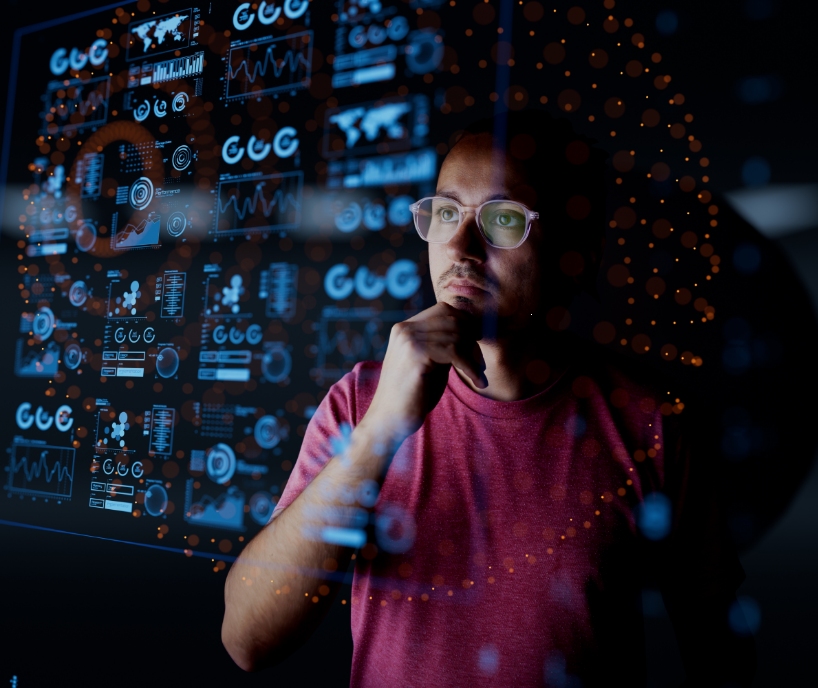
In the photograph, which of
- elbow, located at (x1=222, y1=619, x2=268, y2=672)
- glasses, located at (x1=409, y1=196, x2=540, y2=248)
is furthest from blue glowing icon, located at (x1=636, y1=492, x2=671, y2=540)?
elbow, located at (x1=222, y1=619, x2=268, y2=672)

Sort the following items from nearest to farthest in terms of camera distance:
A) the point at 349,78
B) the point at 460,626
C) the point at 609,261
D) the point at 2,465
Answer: the point at 460,626 → the point at 609,261 → the point at 349,78 → the point at 2,465

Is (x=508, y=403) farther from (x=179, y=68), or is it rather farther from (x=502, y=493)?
(x=179, y=68)

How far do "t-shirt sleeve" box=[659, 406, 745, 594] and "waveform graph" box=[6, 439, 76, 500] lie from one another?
128cm

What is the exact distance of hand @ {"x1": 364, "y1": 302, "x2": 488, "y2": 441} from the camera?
0.97 m

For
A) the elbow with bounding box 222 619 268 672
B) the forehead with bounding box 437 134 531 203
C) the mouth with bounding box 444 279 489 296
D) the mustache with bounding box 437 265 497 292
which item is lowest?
the elbow with bounding box 222 619 268 672

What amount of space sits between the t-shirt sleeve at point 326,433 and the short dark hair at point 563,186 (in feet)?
1.34

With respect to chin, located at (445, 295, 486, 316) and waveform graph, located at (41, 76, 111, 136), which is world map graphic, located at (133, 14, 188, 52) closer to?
waveform graph, located at (41, 76, 111, 136)

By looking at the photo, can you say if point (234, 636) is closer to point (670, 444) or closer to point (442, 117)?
point (670, 444)

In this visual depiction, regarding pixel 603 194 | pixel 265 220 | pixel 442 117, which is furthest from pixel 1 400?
pixel 603 194

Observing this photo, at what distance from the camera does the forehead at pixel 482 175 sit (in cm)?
111

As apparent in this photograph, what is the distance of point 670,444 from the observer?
1.10 metres

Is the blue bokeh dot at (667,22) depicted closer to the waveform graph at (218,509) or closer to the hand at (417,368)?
the hand at (417,368)

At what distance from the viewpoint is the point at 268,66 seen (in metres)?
1.41

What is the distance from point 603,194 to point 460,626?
2.52 feet
